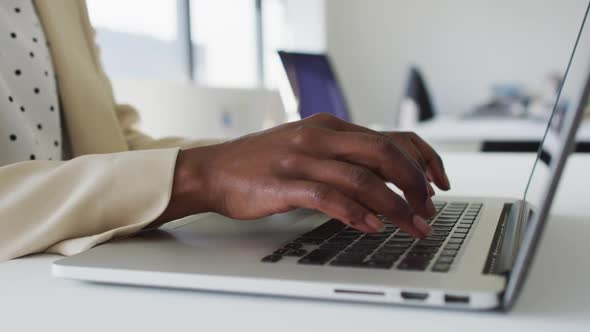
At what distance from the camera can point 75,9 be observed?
1.06m

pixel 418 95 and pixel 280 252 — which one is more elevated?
pixel 280 252

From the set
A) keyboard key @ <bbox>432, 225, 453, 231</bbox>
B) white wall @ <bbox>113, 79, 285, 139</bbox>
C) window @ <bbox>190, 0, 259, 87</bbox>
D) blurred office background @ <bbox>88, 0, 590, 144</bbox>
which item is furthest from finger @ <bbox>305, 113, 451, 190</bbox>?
blurred office background @ <bbox>88, 0, 590, 144</bbox>

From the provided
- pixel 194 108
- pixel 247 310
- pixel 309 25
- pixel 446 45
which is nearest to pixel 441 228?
pixel 247 310

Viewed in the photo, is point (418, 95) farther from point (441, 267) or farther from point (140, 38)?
point (441, 267)

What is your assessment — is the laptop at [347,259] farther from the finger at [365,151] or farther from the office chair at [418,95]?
the office chair at [418,95]

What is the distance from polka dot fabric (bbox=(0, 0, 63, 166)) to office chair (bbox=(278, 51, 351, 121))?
896mm

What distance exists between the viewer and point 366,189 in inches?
18.3

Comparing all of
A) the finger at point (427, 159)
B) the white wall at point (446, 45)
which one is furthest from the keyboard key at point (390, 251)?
the white wall at point (446, 45)

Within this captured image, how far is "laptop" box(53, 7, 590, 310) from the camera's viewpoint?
346 mm

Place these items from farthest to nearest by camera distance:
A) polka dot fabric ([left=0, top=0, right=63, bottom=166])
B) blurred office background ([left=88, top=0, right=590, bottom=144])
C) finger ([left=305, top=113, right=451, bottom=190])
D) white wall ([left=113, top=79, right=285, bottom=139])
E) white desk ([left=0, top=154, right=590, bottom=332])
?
blurred office background ([left=88, top=0, right=590, bottom=144]) < white wall ([left=113, top=79, right=285, bottom=139]) < polka dot fabric ([left=0, top=0, right=63, bottom=166]) < finger ([left=305, top=113, right=451, bottom=190]) < white desk ([left=0, top=154, right=590, bottom=332])

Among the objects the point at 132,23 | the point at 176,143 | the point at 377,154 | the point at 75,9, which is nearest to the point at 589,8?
the point at 377,154

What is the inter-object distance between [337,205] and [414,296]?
112 mm

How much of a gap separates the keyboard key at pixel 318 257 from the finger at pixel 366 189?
0.05 meters

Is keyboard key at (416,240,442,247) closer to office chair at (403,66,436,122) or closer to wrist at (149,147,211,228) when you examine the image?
wrist at (149,147,211,228)
